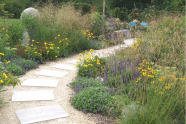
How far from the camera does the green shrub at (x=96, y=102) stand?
2.88m

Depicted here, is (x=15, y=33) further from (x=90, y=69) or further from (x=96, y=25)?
(x=96, y=25)

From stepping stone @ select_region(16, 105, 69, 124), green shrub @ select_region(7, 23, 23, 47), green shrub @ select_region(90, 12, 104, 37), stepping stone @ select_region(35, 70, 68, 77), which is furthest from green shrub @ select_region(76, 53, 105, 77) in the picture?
Answer: green shrub @ select_region(90, 12, 104, 37)

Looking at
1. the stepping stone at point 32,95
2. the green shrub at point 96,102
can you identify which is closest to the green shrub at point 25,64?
the stepping stone at point 32,95

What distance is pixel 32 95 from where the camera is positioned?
11.1 feet

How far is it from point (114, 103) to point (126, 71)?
97 centimetres

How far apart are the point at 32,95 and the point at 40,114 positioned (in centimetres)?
70

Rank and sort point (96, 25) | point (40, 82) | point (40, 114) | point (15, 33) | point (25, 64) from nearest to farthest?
1. point (40, 114)
2. point (40, 82)
3. point (25, 64)
4. point (15, 33)
5. point (96, 25)

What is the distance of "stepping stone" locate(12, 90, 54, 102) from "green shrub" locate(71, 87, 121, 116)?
548 mm

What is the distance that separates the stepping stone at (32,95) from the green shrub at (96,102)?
21.6 inches

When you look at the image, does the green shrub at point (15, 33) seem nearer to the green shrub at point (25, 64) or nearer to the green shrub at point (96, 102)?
the green shrub at point (25, 64)

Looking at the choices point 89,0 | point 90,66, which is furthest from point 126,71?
point 89,0

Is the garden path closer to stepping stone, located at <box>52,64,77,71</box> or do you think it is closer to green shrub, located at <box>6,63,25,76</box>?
green shrub, located at <box>6,63,25,76</box>

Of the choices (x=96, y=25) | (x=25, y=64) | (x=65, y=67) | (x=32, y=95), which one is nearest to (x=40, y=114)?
(x=32, y=95)

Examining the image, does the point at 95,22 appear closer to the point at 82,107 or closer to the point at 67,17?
the point at 67,17
